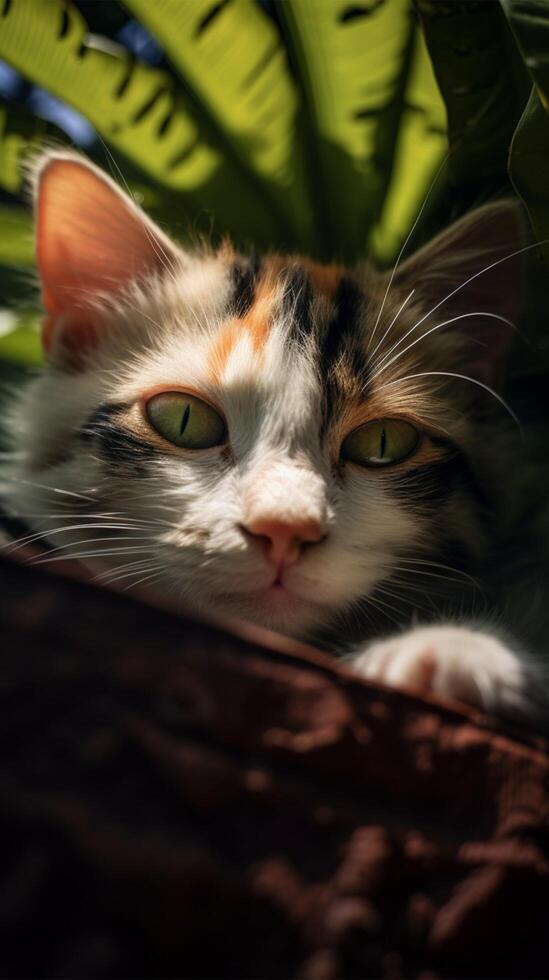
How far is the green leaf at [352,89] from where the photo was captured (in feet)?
2.96

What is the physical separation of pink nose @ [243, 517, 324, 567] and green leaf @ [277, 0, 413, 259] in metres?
0.63

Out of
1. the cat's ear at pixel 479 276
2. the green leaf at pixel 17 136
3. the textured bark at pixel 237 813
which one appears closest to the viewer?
the textured bark at pixel 237 813

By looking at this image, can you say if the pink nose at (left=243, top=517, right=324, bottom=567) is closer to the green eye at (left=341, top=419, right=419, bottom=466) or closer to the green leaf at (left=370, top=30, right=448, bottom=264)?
the green eye at (left=341, top=419, right=419, bottom=466)

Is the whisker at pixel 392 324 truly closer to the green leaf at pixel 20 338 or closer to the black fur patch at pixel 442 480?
the black fur patch at pixel 442 480

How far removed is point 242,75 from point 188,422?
0.49 m

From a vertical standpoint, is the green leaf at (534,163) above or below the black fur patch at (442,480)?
above

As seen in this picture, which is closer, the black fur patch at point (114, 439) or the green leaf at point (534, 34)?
the green leaf at point (534, 34)

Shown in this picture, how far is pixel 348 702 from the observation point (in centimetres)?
44

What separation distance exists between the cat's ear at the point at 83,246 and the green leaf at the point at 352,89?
284 millimetres

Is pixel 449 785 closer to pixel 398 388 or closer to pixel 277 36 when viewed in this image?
pixel 398 388

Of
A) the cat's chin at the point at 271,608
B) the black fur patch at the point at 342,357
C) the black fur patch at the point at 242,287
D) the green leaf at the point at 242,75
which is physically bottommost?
the cat's chin at the point at 271,608

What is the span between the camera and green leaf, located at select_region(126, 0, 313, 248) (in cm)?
91

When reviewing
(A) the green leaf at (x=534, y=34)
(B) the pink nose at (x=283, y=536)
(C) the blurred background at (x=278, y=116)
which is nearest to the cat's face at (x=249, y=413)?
(B) the pink nose at (x=283, y=536)

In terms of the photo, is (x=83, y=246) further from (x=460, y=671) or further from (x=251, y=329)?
(x=460, y=671)
